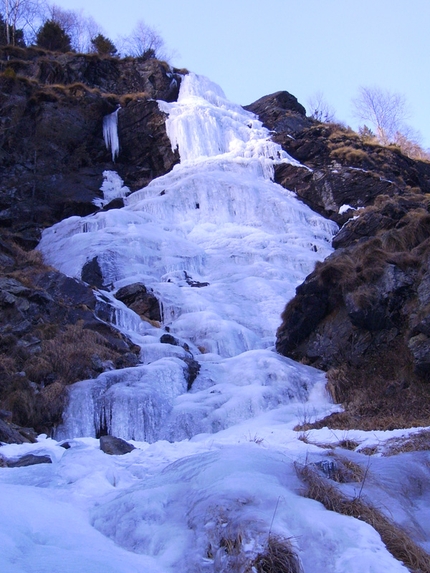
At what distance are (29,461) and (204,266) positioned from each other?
1437cm

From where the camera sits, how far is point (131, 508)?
159 inches

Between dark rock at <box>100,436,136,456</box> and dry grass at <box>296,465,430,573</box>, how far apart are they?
7.00 feet

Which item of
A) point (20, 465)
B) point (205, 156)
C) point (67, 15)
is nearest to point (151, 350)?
point (20, 465)

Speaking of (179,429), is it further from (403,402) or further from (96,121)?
(96,121)

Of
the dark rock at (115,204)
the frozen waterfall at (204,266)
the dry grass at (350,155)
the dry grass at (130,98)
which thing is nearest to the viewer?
the frozen waterfall at (204,266)

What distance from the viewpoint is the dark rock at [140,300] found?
15891 mm

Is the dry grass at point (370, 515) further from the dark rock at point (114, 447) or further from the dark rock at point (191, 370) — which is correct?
the dark rock at point (191, 370)

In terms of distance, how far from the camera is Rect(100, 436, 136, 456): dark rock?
5.97 m

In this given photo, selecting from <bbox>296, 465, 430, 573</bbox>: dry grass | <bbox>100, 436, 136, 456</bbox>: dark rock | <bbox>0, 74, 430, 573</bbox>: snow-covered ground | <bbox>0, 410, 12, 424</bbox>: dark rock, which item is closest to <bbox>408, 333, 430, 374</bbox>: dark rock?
<bbox>0, 74, 430, 573</bbox>: snow-covered ground

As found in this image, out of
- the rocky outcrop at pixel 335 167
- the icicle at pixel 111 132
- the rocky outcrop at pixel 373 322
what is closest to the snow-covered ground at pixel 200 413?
the rocky outcrop at pixel 373 322

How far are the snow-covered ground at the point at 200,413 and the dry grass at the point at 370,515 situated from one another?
10cm

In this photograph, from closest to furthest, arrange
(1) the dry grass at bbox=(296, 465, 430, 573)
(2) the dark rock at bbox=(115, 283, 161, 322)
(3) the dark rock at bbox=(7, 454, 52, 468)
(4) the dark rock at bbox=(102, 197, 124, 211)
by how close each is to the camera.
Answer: (1) the dry grass at bbox=(296, 465, 430, 573), (3) the dark rock at bbox=(7, 454, 52, 468), (2) the dark rock at bbox=(115, 283, 161, 322), (4) the dark rock at bbox=(102, 197, 124, 211)

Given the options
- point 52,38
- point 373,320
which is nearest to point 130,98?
point 52,38

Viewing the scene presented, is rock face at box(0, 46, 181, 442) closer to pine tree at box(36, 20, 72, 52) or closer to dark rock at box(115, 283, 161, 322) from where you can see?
dark rock at box(115, 283, 161, 322)
